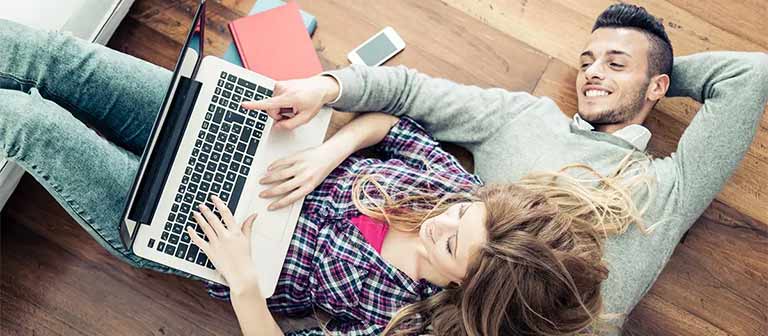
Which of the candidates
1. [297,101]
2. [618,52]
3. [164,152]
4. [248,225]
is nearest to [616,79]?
[618,52]

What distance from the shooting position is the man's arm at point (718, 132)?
1288 mm

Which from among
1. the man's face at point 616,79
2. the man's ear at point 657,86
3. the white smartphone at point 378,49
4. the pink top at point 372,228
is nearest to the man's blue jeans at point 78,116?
the pink top at point 372,228

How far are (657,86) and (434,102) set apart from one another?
21.1 inches

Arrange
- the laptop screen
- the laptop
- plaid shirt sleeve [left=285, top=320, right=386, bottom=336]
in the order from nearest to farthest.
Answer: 1. the laptop screen
2. the laptop
3. plaid shirt sleeve [left=285, top=320, right=386, bottom=336]

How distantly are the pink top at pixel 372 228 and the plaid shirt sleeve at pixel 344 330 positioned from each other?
15 centimetres

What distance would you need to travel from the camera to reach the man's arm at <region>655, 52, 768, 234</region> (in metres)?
1.29

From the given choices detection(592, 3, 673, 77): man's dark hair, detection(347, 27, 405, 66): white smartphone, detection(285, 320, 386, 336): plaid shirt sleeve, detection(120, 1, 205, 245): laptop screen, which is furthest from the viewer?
detection(347, 27, 405, 66): white smartphone

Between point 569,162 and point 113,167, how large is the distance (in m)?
0.94

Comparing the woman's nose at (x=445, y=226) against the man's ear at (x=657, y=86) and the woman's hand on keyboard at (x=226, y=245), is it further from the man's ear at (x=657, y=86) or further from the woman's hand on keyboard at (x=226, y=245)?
the man's ear at (x=657, y=86)

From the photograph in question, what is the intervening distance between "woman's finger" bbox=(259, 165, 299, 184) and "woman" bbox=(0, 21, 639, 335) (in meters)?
0.02

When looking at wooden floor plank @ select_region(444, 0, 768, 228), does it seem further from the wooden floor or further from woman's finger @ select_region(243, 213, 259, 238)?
woman's finger @ select_region(243, 213, 259, 238)

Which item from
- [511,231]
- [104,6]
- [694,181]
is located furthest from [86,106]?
[694,181]

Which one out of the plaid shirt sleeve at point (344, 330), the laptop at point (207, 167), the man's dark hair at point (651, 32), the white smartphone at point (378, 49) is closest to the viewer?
the laptop at point (207, 167)

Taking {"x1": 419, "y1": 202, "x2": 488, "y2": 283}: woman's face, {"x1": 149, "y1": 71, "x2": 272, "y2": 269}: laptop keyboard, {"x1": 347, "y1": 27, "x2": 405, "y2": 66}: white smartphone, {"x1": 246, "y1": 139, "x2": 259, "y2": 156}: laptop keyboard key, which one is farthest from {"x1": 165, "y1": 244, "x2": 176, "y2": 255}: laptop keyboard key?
{"x1": 347, "y1": 27, "x2": 405, "y2": 66}: white smartphone
